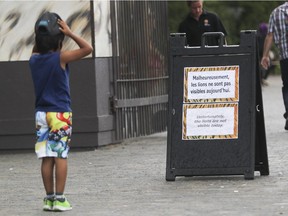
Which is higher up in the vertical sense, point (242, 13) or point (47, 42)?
point (47, 42)

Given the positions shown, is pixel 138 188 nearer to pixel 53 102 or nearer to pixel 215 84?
pixel 215 84

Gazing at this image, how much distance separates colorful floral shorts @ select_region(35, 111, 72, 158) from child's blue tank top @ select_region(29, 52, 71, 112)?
54 millimetres

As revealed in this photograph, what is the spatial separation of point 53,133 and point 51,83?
1.27ft

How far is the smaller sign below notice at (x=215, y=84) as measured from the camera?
30.6 feet

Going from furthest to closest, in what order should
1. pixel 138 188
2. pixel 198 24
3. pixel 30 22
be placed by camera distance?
pixel 198 24 < pixel 30 22 < pixel 138 188

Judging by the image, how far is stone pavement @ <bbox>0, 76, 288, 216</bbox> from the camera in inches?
307

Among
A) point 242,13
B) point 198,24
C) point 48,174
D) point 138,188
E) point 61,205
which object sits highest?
point 198,24

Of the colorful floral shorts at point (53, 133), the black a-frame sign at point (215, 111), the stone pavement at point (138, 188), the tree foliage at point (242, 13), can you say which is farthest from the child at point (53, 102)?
the tree foliage at point (242, 13)

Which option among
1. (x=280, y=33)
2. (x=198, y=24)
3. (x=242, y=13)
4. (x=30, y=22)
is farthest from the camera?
(x=242, y=13)

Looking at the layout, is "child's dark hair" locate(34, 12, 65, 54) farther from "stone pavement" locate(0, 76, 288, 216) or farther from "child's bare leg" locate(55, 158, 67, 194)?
"stone pavement" locate(0, 76, 288, 216)

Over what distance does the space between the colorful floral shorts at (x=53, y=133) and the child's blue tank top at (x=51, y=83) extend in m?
0.05

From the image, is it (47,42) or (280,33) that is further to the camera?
(280,33)

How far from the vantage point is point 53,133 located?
25.7 ft

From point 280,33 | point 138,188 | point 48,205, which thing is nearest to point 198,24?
point 280,33
